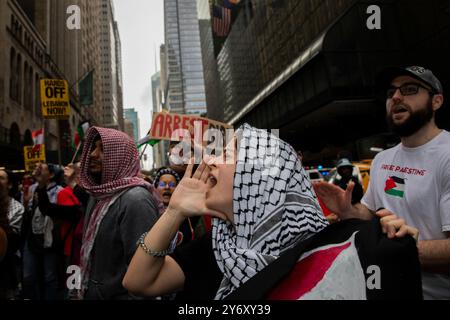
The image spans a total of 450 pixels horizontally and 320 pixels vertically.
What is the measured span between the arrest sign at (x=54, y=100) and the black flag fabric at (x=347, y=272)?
8.64 metres

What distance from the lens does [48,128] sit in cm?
3625

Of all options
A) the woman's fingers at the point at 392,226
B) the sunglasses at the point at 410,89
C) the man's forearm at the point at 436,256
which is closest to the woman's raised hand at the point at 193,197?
the woman's fingers at the point at 392,226

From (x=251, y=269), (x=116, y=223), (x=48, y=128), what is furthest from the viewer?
(x=48, y=128)

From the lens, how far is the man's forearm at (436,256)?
1.81 m

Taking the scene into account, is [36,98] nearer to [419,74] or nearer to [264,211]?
[419,74]

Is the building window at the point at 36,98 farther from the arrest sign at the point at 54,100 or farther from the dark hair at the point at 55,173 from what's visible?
the dark hair at the point at 55,173

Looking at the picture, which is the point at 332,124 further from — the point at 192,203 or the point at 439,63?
the point at 192,203

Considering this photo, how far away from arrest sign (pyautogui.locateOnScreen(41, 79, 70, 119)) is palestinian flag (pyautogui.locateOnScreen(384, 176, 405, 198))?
830cm

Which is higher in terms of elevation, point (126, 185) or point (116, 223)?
point (126, 185)

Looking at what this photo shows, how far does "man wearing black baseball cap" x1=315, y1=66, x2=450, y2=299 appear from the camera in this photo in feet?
6.06
